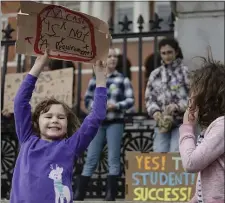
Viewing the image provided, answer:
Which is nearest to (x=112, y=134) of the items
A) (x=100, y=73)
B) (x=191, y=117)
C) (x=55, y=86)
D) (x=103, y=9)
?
(x=55, y=86)

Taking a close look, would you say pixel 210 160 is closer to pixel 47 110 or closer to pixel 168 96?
pixel 47 110

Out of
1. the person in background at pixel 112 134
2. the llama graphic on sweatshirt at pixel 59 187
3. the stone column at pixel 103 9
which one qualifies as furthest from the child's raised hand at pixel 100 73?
the stone column at pixel 103 9

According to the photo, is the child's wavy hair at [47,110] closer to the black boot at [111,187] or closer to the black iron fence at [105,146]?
the black boot at [111,187]

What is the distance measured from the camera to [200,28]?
613cm

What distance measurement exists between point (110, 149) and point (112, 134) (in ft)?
0.50

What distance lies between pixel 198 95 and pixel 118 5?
2249 centimetres

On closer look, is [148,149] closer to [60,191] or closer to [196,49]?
[196,49]

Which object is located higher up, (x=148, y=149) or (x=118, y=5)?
→ (x=118, y=5)

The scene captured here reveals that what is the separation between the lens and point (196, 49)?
19.9 ft

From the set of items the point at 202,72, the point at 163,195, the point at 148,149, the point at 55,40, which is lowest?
the point at 163,195

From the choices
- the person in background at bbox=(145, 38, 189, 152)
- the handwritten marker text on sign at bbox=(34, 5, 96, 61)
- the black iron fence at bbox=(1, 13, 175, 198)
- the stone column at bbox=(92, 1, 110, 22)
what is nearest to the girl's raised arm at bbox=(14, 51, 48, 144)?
the handwritten marker text on sign at bbox=(34, 5, 96, 61)

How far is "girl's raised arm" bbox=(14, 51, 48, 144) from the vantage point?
309cm

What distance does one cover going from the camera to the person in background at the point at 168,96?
17.1 feet

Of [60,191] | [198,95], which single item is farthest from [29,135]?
[198,95]
